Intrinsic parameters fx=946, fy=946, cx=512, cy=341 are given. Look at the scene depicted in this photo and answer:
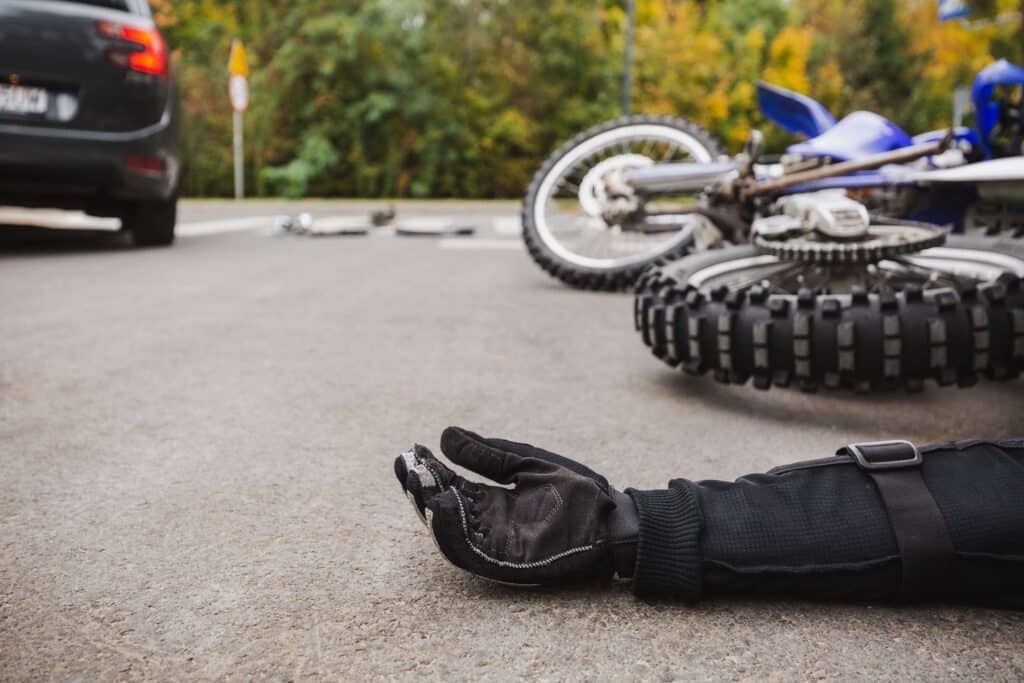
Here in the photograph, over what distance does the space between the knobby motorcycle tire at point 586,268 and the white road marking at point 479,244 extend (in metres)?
2.07

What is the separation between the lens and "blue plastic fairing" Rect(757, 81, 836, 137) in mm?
3422

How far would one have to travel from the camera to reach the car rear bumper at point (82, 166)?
4.89 m

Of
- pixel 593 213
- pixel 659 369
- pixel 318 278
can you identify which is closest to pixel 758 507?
pixel 659 369

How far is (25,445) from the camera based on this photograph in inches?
76.4

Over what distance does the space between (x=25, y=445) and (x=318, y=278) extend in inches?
112

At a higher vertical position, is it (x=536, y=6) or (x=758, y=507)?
(x=536, y=6)

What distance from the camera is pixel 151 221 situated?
19.8 ft

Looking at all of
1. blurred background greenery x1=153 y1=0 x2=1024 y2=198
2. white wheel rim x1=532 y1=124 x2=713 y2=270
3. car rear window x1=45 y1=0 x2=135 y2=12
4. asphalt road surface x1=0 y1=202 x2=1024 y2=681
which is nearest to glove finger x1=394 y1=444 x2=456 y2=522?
asphalt road surface x1=0 y1=202 x2=1024 y2=681

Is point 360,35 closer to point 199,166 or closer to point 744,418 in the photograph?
point 199,166

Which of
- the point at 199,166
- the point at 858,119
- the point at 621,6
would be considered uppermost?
the point at 621,6

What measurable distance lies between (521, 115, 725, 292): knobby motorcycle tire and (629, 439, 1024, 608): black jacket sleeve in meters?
2.93

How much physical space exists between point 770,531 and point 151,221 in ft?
18.3

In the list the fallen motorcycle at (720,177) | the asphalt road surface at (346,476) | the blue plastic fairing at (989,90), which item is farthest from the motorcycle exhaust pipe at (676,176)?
the blue plastic fairing at (989,90)

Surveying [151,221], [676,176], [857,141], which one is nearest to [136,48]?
[151,221]
